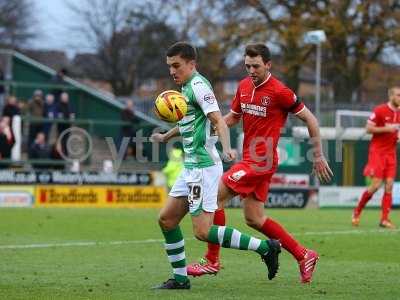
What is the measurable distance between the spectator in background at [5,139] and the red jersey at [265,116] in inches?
663

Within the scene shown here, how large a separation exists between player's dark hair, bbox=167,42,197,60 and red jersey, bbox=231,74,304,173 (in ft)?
3.42

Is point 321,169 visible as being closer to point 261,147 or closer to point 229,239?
point 261,147

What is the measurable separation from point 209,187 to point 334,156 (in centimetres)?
2101

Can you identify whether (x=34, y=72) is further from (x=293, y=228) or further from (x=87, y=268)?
(x=87, y=268)

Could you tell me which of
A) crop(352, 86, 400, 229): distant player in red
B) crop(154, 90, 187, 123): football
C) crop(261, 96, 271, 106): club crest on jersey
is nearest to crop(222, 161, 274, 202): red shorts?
crop(261, 96, 271, 106): club crest on jersey

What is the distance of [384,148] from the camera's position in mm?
17438

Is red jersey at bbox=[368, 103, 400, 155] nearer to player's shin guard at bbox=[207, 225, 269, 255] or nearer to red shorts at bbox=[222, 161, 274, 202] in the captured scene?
red shorts at bbox=[222, 161, 274, 202]

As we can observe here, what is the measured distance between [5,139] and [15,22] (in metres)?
50.9

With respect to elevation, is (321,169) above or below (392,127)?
below

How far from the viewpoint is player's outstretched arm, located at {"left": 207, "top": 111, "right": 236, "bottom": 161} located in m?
8.51

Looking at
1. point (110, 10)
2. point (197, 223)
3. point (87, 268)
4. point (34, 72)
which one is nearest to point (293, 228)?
point (87, 268)

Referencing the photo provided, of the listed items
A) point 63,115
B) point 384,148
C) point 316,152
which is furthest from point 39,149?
point 316,152

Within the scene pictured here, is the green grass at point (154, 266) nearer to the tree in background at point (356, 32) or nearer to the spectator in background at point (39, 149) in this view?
the spectator in background at point (39, 149)

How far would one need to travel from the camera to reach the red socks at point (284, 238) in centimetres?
970
